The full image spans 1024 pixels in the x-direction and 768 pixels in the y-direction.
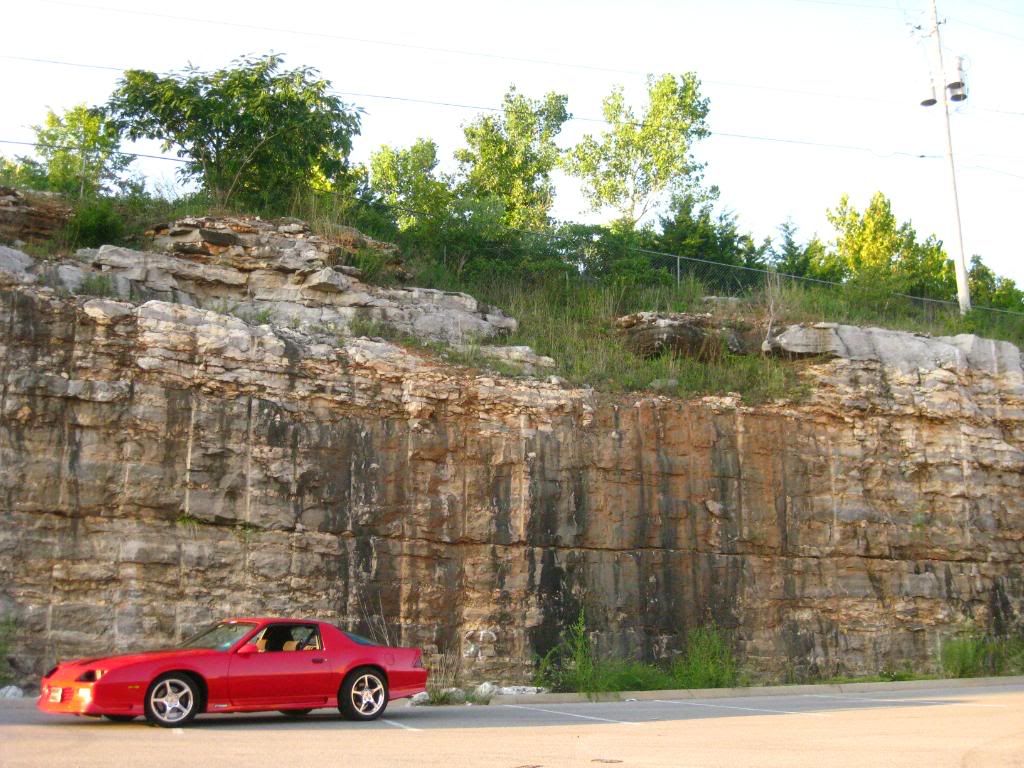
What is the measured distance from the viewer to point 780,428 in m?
19.0

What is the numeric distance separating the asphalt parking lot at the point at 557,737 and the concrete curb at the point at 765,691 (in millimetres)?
1302

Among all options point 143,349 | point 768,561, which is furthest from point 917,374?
point 143,349

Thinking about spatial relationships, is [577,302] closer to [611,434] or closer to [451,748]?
[611,434]

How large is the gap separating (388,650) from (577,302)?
12.8m

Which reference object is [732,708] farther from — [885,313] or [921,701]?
[885,313]

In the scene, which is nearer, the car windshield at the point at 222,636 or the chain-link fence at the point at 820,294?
the car windshield at the point at 222,636

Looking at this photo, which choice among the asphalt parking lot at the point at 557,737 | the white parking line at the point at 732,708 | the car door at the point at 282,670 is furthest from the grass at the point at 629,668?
the car door at the point at 282,670

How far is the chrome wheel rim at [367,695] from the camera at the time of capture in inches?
432

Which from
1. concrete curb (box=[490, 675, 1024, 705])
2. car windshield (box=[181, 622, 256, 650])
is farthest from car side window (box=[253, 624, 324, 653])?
concrete curb (box=[490, 675, 1024, 705])

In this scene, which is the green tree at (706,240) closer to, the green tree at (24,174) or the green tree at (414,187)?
the green tree at (414,187)

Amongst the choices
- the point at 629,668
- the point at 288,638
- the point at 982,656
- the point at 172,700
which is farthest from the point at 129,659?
the point at 982,656

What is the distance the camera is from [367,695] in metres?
11.0

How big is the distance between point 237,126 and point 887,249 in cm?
2455

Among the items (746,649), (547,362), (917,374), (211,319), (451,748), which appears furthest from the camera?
(917,374)
